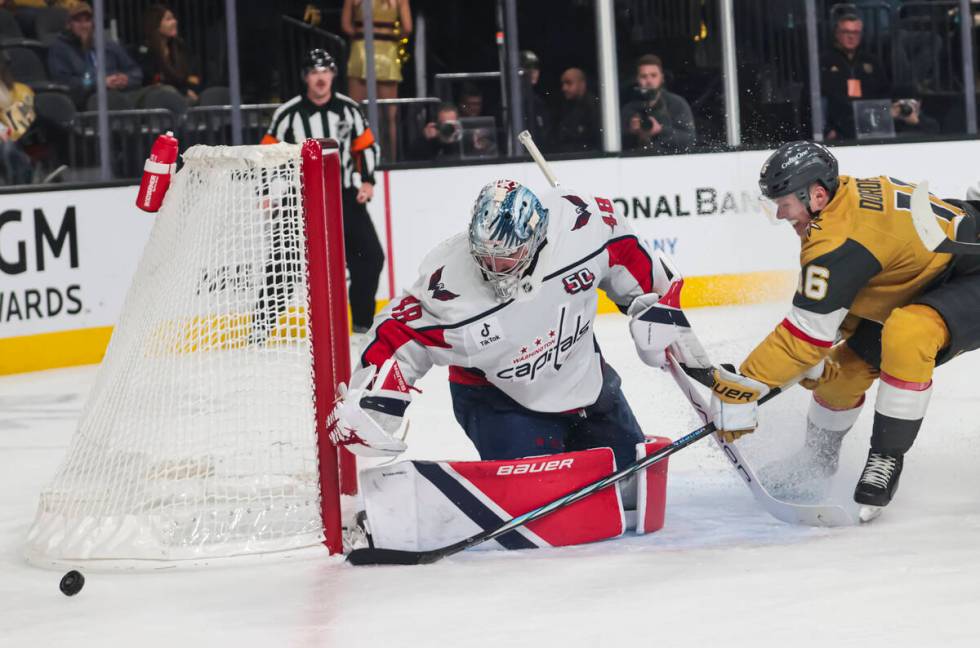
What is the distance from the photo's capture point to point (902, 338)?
3402 mm

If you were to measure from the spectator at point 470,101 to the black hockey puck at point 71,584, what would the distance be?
523 cm

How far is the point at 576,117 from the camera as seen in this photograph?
8117mm

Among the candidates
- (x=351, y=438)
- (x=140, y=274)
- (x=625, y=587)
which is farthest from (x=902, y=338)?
(x=140, y=274)

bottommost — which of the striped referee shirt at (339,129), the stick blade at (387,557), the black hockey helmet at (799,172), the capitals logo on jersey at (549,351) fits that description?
the stick blade at (387,557)

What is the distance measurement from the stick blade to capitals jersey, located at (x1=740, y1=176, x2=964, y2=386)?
84 centimetres

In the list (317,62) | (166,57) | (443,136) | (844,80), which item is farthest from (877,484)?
(844,80)

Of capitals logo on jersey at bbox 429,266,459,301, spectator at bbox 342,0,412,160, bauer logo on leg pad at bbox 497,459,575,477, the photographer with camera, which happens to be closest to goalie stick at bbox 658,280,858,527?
bauer logo on leg pad at bbox 497,459,575,477

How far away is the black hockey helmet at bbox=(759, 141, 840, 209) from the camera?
11.3 feet

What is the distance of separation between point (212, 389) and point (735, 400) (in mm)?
1184

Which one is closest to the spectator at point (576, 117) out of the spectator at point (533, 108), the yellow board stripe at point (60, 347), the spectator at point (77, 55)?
the spectator at point (533, 108)

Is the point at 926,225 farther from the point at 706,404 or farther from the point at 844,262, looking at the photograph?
the point at 706,404

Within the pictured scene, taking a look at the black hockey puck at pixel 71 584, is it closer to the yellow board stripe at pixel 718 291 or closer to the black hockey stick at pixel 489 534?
the black hockey stick at pixel 489 534

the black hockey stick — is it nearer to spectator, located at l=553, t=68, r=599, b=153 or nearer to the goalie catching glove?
the goalie catching glove

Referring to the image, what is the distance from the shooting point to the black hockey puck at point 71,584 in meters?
3.07
